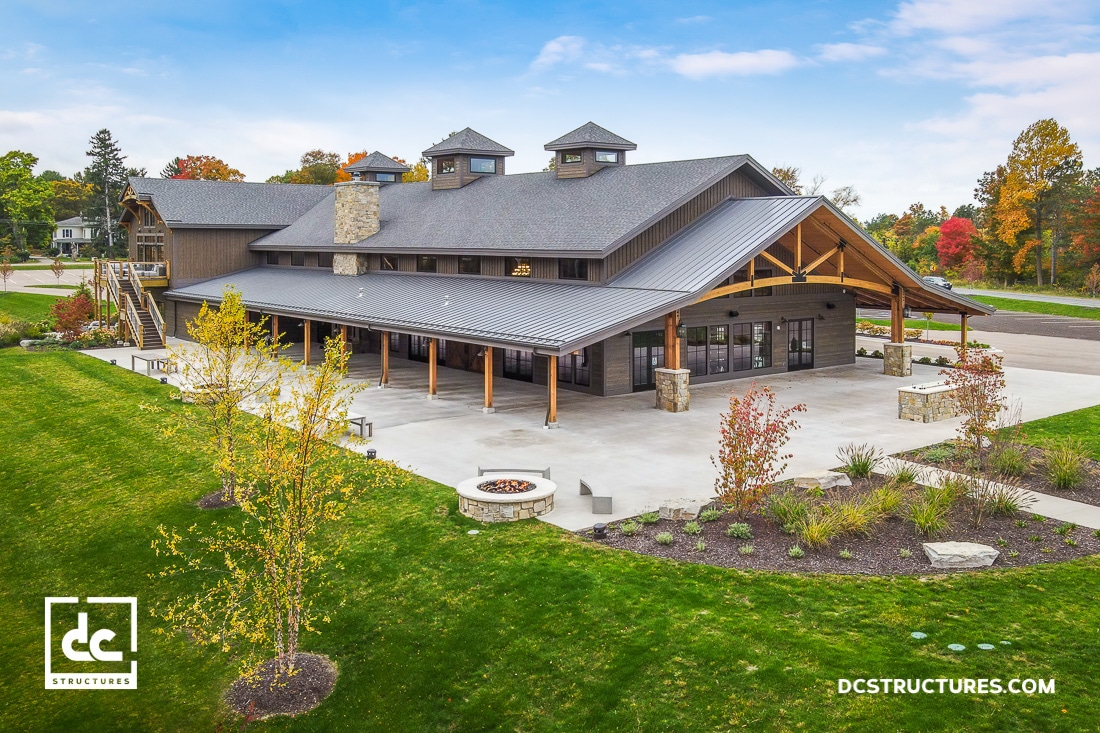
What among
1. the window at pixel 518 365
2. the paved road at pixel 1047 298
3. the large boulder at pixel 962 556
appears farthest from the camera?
the paved road at pixel 1047 298

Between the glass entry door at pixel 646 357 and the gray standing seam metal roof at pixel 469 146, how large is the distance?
14.0 m

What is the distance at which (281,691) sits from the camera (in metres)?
8.89

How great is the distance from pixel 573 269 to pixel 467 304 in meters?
3.36

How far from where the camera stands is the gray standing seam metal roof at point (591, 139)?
30.1 m

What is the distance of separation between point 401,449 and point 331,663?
8566 millimetres

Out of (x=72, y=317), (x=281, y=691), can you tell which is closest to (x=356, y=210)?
(x=72, y=317)

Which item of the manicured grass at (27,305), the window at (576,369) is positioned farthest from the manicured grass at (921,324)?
the manicured grass at (27,305)

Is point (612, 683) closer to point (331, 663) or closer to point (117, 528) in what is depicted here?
point (331, 663)

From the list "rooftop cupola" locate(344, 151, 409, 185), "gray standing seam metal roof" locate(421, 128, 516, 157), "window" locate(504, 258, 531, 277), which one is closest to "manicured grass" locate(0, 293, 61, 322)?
"rooftop cupola" locate(344, 151, 409, 185)

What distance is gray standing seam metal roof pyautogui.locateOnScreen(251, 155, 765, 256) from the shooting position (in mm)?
25422

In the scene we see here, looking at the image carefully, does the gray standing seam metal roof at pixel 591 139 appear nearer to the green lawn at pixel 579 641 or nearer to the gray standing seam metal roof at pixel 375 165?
the gray standing seam metal roof at pixel 375 165

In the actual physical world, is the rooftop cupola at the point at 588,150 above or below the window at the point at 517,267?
above

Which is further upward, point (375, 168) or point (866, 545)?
point (375, 168)

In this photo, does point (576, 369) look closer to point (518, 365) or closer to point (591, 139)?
point (518, 365)
